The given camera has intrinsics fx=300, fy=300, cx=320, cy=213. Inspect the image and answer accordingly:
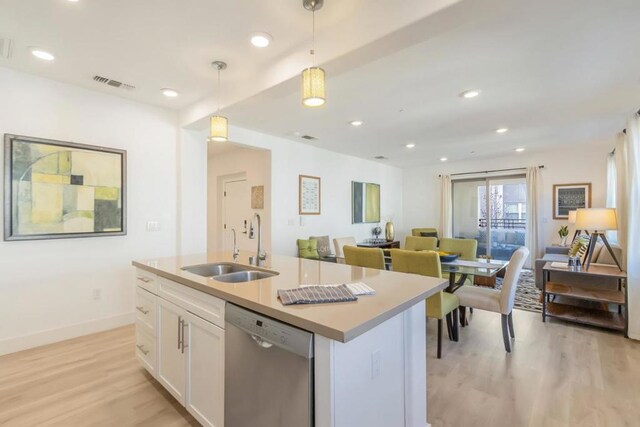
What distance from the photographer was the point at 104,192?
3.24 metres

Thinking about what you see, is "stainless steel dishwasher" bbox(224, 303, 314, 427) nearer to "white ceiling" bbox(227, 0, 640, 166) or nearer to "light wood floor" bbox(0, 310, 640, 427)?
"light wood floor" bbox(0, 310, 640, 427)

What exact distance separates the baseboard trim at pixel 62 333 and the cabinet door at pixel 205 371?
215 cm

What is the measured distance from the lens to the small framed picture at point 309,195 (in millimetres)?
5340

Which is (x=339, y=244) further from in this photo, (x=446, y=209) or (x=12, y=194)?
(x=446, y=209)

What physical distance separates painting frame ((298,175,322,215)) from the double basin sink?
118 inches

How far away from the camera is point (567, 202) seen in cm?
611

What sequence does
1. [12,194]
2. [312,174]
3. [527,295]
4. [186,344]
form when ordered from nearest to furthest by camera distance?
1. [186,344]
2. [12,194]
3. [527,295]
4. [312,174]

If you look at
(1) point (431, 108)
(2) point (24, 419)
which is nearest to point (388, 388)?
(2) point (24, 419)

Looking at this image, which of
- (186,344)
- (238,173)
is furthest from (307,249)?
(186,344)

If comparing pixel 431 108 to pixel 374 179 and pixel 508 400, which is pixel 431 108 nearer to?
pixel 508 400

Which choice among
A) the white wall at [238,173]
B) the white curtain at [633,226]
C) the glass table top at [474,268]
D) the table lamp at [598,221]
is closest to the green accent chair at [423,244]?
the glass table top at [474,268]

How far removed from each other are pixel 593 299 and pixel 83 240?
5.44 meters

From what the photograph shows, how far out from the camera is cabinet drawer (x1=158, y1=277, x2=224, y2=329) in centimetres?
158

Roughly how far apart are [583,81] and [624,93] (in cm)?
74
